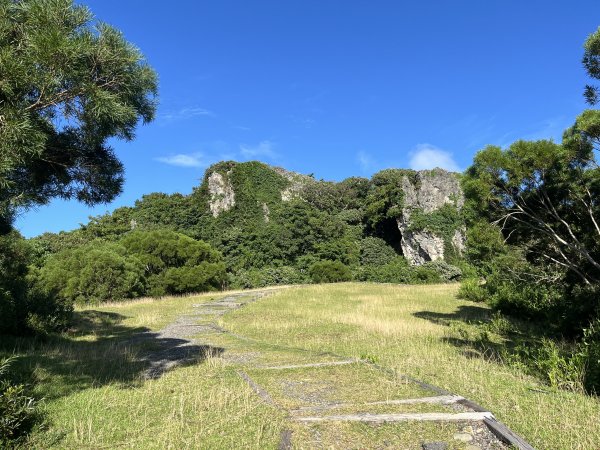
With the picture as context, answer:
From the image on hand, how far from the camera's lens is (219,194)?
5766 centimetres

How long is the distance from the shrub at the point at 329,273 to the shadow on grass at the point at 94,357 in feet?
101

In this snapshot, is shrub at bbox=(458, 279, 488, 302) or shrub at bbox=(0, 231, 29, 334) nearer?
shrub at bbox=(0, 231, 29, 334)

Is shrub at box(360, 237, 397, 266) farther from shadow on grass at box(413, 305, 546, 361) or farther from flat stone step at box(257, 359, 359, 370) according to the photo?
flat stone step at box(257, 359, 359, 370)

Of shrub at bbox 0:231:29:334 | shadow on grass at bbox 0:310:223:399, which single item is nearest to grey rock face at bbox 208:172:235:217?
shrub at bbox 0:231:29:334

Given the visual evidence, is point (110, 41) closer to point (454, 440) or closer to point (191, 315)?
point (454, 440)

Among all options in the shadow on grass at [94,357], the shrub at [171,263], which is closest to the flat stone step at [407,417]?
the shadow on grass at [94,357]

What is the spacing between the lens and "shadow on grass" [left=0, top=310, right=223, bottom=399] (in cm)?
686

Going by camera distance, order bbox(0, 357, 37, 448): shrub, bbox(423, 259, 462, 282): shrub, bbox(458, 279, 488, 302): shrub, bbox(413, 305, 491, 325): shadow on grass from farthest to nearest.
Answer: bbox(423, 259, 462, 282): shrub → bbox(458, 279, 488, 302): shrub → bbox(413, 305, 491, 325): shadow on grass → bbox(0, 357, 37, 448): shrub

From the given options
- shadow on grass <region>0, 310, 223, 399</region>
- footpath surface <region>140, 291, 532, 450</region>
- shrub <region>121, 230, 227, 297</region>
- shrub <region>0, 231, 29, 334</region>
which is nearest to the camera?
footpath surface <region>140, 291, 532, 450</region>

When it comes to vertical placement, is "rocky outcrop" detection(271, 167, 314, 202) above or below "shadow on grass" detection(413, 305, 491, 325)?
above

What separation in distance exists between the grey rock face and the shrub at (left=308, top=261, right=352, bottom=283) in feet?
60.9

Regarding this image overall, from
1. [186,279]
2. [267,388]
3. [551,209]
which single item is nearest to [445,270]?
[186,279]

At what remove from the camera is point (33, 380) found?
6629 mm

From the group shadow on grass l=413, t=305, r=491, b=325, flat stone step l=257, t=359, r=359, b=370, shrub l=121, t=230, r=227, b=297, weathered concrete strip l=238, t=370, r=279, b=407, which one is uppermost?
shrub l=121, t=230, r=227, b=297
